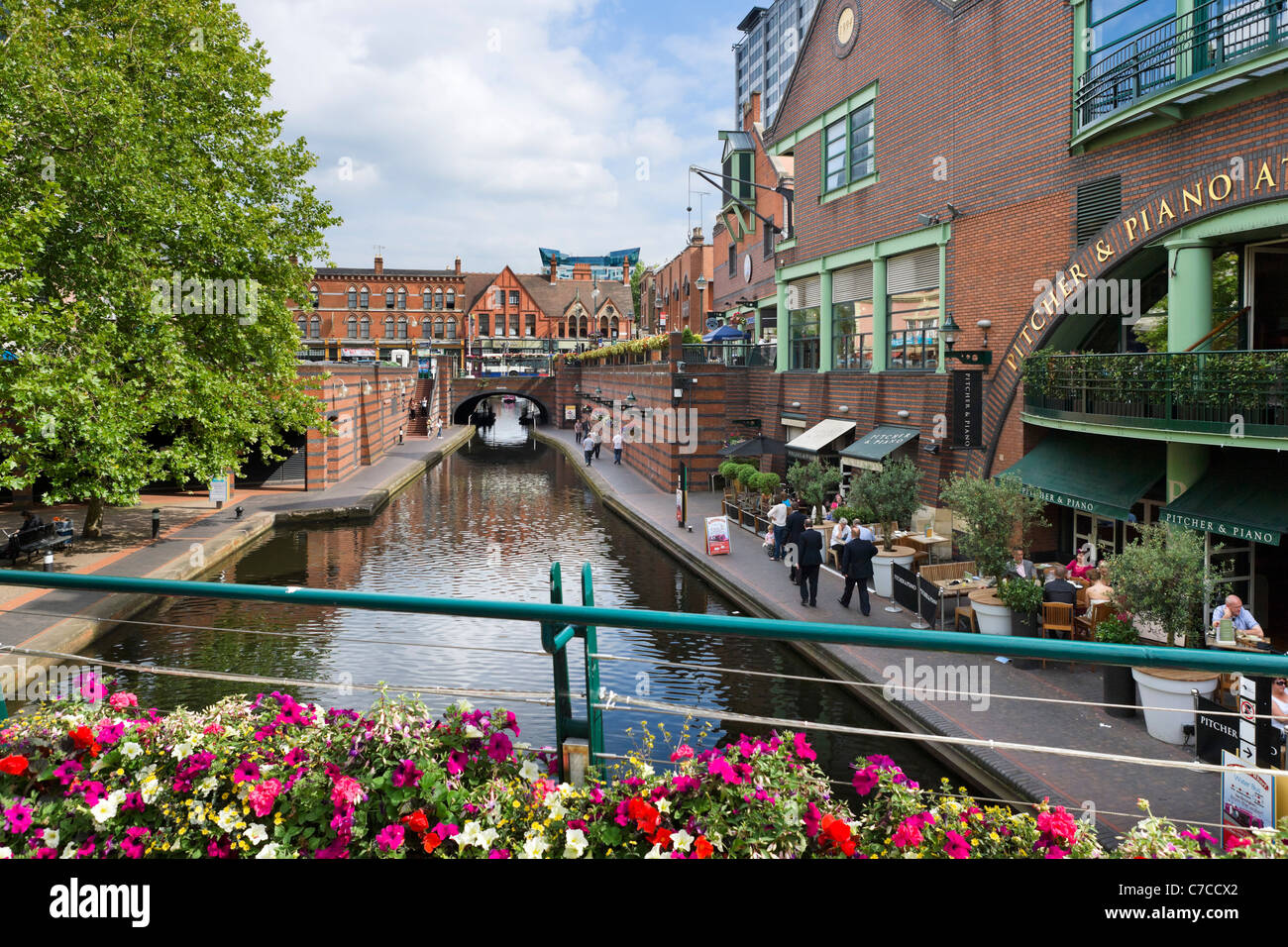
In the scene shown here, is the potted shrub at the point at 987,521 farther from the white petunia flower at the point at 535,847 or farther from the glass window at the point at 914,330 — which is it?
the white petunia flower at the point at 535,847

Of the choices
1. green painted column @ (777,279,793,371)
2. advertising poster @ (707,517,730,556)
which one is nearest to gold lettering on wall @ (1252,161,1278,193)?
advertising poster @ (707,517,730,556)

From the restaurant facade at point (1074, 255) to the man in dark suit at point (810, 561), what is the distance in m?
3.91

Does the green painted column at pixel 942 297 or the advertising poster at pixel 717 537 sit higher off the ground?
the green painted column at pixel 942 297

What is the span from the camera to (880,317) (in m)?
25.1

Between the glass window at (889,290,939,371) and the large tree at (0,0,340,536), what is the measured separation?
15.9 metres

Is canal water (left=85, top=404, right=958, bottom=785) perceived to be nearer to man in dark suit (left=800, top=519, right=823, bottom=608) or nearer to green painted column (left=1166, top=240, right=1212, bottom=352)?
man in dark suit (left=800, top=519, right=823, bottom=608)

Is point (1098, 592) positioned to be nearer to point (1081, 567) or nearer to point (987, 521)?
point (1081, 567)

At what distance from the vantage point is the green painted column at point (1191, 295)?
47.0 ft

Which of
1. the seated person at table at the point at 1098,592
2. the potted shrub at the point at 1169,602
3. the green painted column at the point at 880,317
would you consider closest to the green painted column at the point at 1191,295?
the seated person at table at the point at 1098,592

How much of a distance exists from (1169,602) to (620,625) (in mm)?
10404

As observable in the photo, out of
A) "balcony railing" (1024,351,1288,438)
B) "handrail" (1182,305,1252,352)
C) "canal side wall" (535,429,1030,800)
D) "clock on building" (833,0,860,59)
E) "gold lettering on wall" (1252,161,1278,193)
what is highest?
"clock on building" (833,0,860,59)

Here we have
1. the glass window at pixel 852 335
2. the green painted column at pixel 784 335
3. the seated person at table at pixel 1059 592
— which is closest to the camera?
the seated person at table at pixel 1059 592

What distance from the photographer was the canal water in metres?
11.0

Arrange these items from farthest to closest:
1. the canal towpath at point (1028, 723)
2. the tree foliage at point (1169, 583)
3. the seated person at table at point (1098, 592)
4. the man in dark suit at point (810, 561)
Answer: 1. the man in dark suit at point (810, 561)
2. the seated person at table at point (1098, 592)
3. the tree foliage at point (1169, 583)
4. the canal towpath at point (1028, 723)
